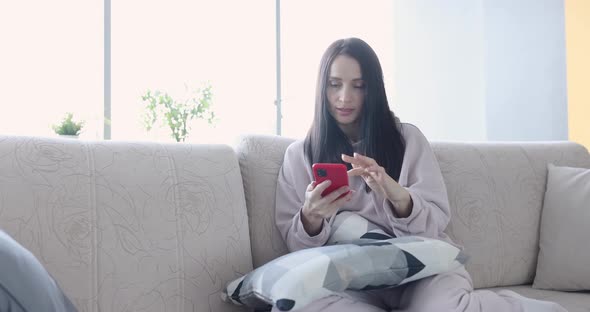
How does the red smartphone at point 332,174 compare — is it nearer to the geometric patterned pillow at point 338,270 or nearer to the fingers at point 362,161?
the fingers at point 362,161

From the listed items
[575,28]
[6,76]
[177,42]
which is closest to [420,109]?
[575,28]

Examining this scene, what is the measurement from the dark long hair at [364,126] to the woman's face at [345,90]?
13 millimetres

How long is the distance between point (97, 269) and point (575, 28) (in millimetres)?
3132

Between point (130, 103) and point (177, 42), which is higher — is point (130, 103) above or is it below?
below

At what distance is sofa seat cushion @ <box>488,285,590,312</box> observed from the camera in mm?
1610

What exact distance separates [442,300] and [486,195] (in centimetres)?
64

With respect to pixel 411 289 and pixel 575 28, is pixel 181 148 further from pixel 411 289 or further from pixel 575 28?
pixel 575 28

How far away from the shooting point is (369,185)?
158 cm

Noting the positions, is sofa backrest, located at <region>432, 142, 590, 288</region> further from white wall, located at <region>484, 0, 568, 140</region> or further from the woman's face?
white wall, located at <region>484, 0, 568, 140</region>

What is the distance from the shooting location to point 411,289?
1.51 metres

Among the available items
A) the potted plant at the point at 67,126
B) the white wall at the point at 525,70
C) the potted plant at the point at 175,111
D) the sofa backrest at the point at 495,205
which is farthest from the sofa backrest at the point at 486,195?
the white wall at the point at 525,70

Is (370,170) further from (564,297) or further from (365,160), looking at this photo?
(564,297)

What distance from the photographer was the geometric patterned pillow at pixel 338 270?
1251 millimetres

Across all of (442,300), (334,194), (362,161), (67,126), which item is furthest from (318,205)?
(67,126)
